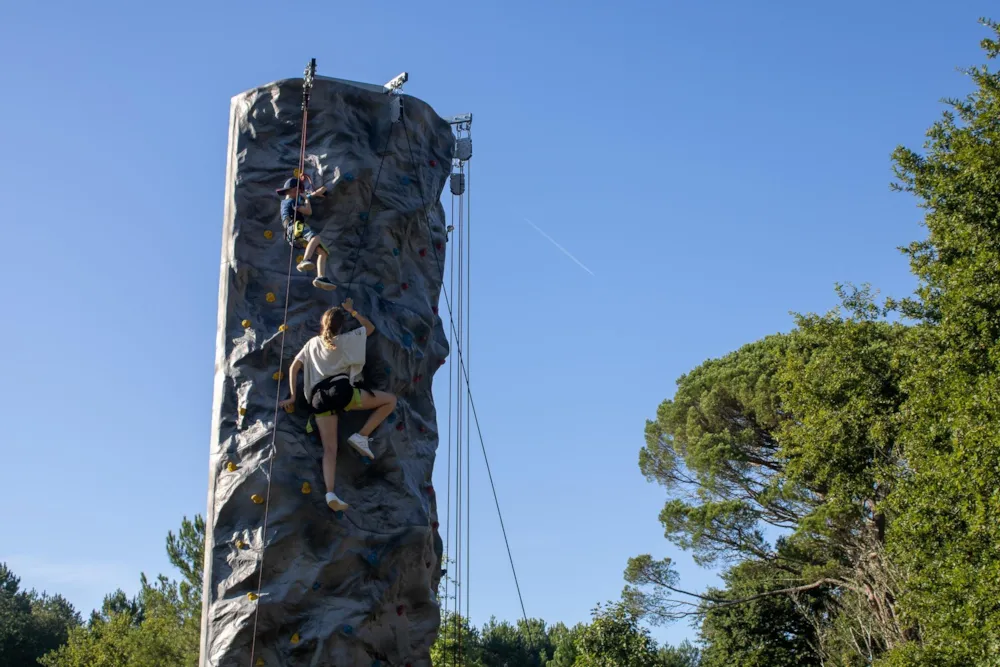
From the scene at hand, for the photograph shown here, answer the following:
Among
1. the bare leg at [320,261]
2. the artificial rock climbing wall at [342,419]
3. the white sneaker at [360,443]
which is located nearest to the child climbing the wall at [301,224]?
the bare leg at [320,261]

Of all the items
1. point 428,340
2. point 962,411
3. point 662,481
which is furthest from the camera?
point 662,481

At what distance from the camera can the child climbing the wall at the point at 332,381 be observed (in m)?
8.29

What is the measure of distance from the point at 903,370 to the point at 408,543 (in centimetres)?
1413

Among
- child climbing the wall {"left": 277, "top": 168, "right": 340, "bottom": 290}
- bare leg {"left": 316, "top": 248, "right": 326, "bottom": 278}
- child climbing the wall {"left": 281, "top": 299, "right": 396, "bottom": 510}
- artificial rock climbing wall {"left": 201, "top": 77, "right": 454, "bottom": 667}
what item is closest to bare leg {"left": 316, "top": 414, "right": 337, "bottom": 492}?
child climbing the wall {"left": 281, "top": 299, "right": 396, "bottom": 510}

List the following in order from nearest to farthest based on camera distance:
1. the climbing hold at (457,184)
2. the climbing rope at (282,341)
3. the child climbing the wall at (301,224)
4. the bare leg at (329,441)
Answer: the climbing rope at (282,341) < the bare leg at (329,441) < the child climbing the wall at (301,224) < the climbing hold at (457,184)

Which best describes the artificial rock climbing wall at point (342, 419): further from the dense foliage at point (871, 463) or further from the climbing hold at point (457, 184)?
the dense foliage at point (871, 463)

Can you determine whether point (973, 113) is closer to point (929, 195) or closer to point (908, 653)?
point (929, 195)

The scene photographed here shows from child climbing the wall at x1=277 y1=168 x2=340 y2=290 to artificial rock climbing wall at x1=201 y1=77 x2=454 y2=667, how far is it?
104mm

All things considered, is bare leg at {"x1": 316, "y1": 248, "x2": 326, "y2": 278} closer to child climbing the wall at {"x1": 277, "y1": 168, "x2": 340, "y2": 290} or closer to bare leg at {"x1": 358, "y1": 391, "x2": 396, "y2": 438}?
child climbing the wall at {"x1": 277, "y1": 168, "x2": 340, "y2": 290}

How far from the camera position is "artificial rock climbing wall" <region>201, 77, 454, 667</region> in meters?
7.92

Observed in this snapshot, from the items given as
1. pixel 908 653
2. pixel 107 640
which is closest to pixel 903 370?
pixel 908 653

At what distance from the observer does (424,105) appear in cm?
977

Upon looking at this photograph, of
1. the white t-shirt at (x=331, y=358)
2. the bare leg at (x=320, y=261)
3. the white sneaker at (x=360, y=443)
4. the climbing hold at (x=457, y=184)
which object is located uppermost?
the climbing hold at (x=457, y=184)

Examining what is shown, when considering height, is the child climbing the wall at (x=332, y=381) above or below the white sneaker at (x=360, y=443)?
above
